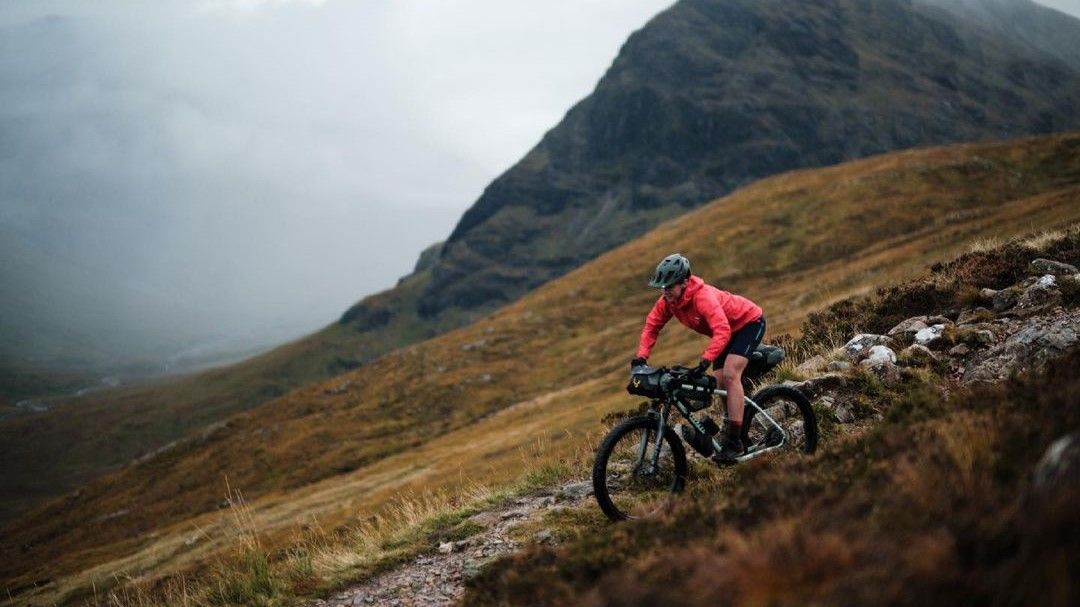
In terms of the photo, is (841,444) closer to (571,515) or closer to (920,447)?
(920,447)

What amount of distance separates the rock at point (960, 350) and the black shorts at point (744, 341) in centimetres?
549

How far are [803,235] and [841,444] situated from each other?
234ft

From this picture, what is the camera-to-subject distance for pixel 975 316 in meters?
13.3

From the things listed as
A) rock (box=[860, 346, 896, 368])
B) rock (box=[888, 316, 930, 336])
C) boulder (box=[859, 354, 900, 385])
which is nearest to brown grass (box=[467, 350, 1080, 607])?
boulder (box=[859, 354, 900, 385])

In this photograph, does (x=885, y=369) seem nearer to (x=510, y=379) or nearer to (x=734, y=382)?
(x=734, y=382)

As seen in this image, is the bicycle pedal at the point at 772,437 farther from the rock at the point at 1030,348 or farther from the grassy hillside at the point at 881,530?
the rock at the point at 1030,348

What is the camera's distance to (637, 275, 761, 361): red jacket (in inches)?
330

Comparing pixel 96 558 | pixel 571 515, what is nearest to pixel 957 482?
pixel 571 515

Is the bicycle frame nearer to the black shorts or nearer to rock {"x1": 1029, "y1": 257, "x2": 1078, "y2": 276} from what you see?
the black shorts

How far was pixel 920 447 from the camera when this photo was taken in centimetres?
578

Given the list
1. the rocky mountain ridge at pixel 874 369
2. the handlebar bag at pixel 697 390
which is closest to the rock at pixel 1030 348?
the rocky mountain ridge at pixel 874 369

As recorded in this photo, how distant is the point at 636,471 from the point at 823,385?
507 centimetres

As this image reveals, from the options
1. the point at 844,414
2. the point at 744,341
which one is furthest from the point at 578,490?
the point at 844,414

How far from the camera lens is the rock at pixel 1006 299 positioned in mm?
13555
